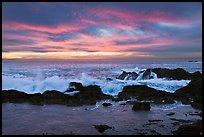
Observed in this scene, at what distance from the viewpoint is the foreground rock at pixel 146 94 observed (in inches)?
830

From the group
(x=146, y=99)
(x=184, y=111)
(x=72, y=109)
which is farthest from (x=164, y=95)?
(x=72, y=109)

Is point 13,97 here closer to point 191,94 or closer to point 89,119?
point 89,119

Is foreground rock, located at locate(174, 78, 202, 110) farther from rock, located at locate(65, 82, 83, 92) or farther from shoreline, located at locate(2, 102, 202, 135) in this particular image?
rock, located at locate(65, 82, 83, 92)

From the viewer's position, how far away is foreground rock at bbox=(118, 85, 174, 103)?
21.1 meters

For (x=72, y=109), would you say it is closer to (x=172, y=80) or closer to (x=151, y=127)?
(x=151, y=127)

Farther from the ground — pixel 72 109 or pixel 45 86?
pixel 45 86

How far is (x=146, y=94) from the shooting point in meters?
22.4

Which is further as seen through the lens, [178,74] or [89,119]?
[178,74]

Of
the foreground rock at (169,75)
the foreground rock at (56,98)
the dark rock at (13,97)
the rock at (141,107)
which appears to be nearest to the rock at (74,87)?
the foreground rock at (56,98)

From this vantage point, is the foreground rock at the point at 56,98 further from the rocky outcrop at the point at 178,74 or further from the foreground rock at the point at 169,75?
the foreground rock at the point at 169,75

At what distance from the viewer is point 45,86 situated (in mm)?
28516

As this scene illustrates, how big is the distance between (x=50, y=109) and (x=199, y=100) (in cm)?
1069

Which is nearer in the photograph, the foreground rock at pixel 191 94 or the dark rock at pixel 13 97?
the foreground rock at pixel 191 94

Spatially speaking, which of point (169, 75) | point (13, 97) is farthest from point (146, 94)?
point (169, 75)
